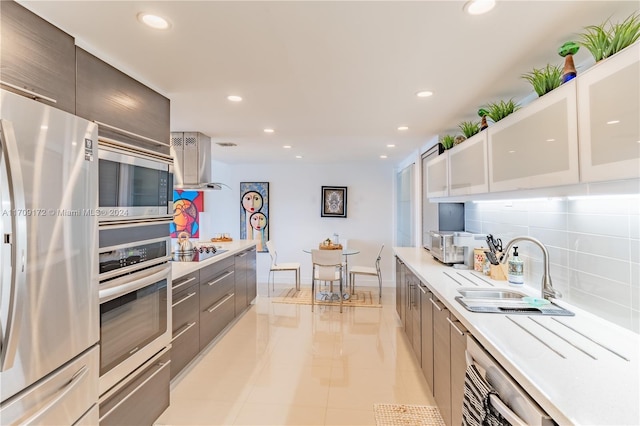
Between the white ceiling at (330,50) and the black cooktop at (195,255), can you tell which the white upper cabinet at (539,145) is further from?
the black cooktop at (195,255)

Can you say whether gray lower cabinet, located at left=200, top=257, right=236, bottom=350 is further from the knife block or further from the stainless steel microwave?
the knife block

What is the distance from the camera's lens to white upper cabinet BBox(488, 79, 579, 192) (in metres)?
1.41

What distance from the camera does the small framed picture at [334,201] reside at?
641 cm

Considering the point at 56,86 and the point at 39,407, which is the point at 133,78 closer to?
the point at 56,86

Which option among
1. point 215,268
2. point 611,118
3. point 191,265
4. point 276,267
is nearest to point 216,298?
point 215,268

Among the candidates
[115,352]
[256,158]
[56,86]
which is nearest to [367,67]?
[56,86]

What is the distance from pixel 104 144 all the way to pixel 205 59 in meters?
0.75

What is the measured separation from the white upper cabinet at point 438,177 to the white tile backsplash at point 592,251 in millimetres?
889

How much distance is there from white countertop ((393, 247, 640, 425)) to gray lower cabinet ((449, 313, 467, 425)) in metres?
0.07

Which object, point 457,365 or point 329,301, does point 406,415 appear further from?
point 329,301

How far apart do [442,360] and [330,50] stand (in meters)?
2.04

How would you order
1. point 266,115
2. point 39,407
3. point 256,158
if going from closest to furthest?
point 39,407 → point 266,115 → point 256,158

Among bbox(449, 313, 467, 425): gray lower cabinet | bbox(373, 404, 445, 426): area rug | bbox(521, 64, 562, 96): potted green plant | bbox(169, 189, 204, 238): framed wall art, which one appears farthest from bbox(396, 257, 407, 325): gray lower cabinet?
bbox(169, 189, 204, 238): framed wall art

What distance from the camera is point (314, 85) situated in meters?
2.26
